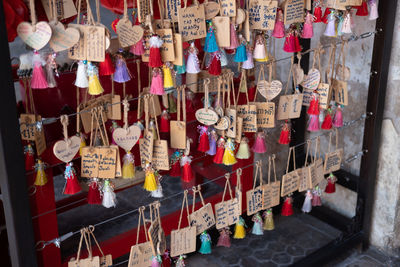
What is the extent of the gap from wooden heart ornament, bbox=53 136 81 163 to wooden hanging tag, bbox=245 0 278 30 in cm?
96

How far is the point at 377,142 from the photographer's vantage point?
313cm

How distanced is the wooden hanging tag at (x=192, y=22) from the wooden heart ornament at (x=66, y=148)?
62cm

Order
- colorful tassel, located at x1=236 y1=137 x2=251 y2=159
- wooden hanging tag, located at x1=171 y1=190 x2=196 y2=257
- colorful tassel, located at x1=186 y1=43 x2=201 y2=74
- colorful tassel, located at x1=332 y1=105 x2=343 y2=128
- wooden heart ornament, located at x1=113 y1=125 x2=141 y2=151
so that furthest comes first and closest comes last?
colorful tassel, located at x1=332 y1=105 x2=343 y2=128, colorful tassel, located at x1=236 y1=137 x2=251 y2=159, wooden hanging tag, located at x1=171 y1=190 x2=196 y2=257, colorful tassel, located at x1=186 y1=43 x2=201 y2=74, wooden heart ornament, located at x1=113 y1=125 x2=141 y2=151

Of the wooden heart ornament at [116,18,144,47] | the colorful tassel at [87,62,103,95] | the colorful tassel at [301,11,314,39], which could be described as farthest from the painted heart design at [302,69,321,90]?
the colorful tassel at [87,62,103,95]

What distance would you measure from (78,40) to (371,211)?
7.93ft

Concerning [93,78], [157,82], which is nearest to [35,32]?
[93,78]

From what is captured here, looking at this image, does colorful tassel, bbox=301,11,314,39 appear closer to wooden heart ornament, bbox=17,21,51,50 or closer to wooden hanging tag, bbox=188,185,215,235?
wooden hanging tag, bbox=188,185,215,235

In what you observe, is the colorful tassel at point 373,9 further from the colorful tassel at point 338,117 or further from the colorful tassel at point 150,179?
the colorful tassel at point 150,179

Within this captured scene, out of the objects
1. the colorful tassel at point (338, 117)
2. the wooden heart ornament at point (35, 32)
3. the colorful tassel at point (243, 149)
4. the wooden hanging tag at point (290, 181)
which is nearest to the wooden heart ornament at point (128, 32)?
the wooden heart ornament at point (35, 32)

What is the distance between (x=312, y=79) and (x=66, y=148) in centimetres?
142

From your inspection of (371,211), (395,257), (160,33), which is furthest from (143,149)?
(395,257)

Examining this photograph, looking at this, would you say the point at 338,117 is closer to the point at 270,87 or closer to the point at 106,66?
the point at 270,87

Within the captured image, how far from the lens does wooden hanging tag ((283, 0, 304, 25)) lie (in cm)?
234

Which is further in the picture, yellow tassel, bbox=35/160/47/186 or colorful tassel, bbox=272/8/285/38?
colorful tassel, bbox=272/8/285/38
